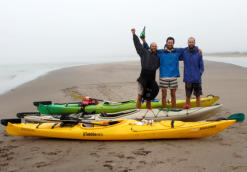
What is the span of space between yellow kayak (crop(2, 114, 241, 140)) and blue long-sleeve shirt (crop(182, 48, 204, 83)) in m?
1.27

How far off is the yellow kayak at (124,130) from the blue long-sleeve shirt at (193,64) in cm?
127

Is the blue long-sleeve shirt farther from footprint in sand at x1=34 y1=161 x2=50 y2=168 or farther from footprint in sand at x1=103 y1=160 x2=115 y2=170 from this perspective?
footprint in sand at x1=34 y1=161 x2=50 y2=168

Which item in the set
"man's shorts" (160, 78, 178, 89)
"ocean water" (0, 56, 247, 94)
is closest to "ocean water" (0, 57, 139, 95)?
"ocean water" (0, 56, 247, 94)

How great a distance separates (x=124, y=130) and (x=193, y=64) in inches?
81.9

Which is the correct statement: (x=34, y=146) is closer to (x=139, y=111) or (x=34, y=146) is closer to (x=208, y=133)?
(x=139, y=111)

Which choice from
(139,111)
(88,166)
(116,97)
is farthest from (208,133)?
(116,97)

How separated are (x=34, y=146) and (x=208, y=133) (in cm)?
307

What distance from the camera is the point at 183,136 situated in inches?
163

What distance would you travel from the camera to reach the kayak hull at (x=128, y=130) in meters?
4.05

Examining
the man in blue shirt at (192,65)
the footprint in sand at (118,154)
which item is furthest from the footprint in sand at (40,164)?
the man in blue shirt at (192,65)

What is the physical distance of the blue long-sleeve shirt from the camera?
5008 millimetres

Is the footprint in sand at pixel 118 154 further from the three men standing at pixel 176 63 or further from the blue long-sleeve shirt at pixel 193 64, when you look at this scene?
the blue long-sleeve shirt at pixel 193 64

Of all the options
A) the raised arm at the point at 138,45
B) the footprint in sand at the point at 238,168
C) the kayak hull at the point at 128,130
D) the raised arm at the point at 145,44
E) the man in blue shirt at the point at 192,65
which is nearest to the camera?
the footprint in sand at the point at 238,168

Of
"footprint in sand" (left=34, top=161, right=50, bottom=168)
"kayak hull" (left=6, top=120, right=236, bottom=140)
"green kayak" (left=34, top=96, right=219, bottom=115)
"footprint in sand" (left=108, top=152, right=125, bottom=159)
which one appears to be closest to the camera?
"footprint in sand" (left=34, top=161, right=50, bottom=168)
